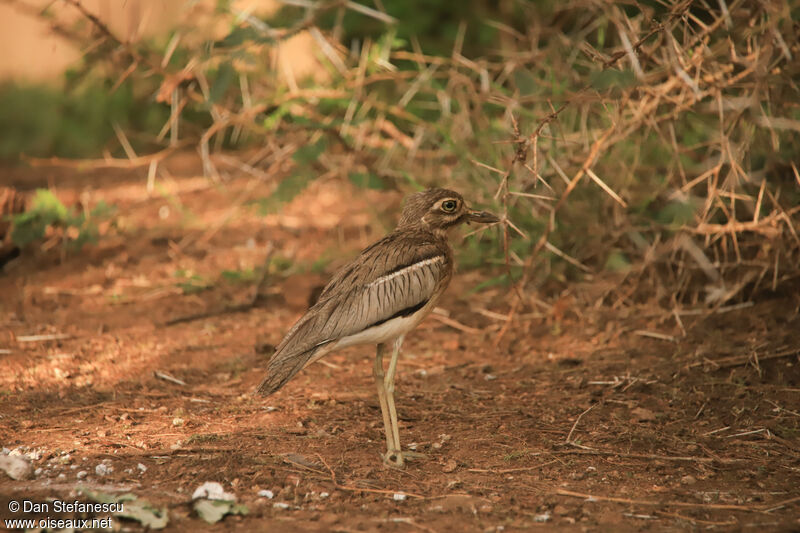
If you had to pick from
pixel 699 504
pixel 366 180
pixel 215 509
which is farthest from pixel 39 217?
pixel 699 504

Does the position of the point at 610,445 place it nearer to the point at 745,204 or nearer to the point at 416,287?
the point at 416,287

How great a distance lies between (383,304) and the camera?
4.13 meters

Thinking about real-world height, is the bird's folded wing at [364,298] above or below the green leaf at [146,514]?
above

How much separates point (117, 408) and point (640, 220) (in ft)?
11.2

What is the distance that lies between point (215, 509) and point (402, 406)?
1.58 m

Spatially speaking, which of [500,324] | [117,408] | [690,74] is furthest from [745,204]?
[117,408]

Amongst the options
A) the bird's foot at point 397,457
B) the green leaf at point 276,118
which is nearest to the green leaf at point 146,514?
the bird's foot at point 397,457

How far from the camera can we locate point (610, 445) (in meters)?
4.05

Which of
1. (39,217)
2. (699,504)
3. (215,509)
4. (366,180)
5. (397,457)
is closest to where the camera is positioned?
(215,509)

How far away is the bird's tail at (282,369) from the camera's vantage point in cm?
391

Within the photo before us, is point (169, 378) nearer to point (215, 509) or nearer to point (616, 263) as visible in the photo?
point (215, 509)

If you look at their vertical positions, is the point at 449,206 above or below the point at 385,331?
above

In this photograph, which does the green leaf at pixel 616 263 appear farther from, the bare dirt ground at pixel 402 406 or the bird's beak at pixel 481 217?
the bird's beak at pixel 481 217

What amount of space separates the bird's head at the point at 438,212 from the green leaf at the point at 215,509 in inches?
73.5
